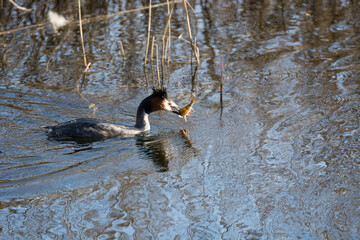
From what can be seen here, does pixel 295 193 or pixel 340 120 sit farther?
pixel 340 120

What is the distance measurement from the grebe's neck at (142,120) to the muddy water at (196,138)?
0.18 metres

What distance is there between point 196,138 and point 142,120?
0.97 metres

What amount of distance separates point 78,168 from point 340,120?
152 inches

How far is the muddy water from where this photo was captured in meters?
5.32

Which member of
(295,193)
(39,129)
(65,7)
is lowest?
(295,193)

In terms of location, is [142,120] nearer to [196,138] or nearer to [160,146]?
[160,146]

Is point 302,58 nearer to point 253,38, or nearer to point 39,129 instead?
point 253,38

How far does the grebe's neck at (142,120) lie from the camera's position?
8.06 metres

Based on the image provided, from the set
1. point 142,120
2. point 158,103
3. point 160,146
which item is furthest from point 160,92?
point 160,146

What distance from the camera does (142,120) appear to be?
808 centimetres

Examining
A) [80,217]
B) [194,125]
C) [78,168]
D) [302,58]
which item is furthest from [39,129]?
[302,58]

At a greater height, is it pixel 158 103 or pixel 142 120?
pixel 158 103

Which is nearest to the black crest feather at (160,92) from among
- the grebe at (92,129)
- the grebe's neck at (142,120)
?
the grebe at (92,129)

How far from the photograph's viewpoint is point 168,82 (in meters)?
9.94
